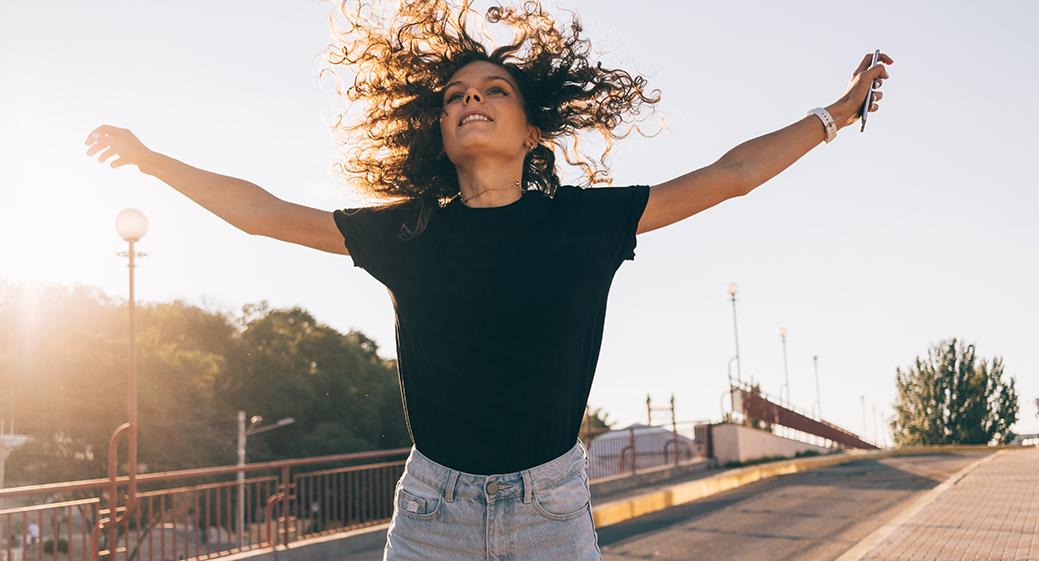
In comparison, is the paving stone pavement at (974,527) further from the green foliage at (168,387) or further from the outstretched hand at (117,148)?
the green foliage at (168,387)

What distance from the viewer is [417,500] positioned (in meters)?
1.82

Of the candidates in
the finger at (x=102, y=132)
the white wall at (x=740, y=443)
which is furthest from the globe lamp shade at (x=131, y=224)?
the white wall at (x=740, y=443)

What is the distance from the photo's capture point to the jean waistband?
176cm

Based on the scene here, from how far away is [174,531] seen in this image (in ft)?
26.0

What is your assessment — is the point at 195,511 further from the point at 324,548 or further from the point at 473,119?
the point at 473,119

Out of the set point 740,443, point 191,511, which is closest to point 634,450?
point 740,443

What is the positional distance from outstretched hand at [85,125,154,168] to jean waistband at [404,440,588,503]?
1.20 m

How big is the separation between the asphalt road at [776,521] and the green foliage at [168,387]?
15816 millimetres

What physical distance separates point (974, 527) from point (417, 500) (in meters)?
8.70

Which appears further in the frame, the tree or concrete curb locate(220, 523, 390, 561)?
the tree

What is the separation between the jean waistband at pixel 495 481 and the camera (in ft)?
5.79

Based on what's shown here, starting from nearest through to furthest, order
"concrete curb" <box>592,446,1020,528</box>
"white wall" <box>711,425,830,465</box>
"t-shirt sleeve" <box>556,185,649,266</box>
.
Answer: "t-shirt sleeve" <box>556,185,649,266</box> < "concrete curb" <box>592,446,1020,528</box> < "white wall" <box>711,425,830,465</box>

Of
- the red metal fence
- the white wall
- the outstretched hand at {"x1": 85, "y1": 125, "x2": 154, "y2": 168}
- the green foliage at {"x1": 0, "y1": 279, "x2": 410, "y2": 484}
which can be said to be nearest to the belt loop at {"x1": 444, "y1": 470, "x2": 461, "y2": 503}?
the outstretched hand at {"x1": 85, "y1": 125, "x2": 154, "y2": 168}

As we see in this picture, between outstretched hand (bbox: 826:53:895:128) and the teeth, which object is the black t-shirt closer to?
the teeth
